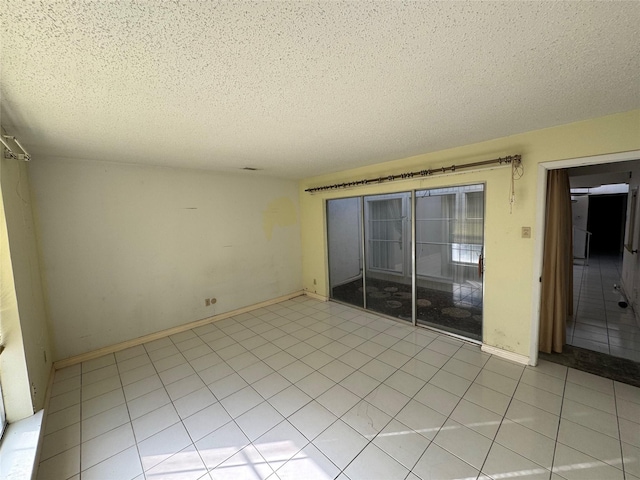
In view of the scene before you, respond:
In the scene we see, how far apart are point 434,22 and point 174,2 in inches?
37.9

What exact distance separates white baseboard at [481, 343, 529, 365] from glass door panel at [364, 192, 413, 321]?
4.18 ft

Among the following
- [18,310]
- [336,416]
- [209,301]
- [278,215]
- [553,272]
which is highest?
[278,215]

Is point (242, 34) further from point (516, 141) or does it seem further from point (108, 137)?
Result: point (516, 141)

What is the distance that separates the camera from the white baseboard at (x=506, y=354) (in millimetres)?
2560

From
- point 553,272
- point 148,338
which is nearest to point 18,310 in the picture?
point 148,338

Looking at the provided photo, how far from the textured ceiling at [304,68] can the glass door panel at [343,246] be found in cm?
245

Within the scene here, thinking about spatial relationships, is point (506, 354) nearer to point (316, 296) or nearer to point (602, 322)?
point (602, 322)

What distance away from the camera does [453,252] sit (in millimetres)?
3449

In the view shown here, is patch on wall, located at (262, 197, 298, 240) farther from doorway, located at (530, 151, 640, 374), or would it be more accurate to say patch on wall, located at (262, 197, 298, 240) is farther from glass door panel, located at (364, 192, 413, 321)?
doorway, located at (530, 151, 640, 374)

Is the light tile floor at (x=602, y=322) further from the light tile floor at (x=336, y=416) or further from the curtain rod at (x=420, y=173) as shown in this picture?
the curtain rod at (x=420, y=173)

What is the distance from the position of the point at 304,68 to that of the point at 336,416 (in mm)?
2359

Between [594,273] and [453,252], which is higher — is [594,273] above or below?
below

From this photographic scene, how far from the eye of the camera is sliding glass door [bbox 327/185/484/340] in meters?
3.25

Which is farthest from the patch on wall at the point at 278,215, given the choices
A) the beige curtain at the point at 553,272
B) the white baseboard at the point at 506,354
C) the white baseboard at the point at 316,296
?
the beige curtain at the point at 553,272
